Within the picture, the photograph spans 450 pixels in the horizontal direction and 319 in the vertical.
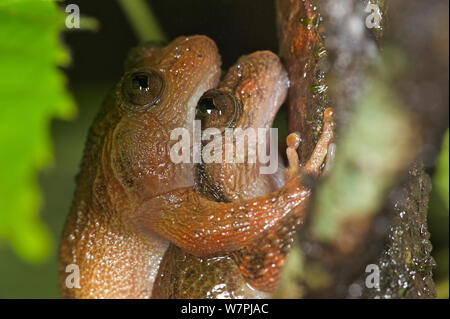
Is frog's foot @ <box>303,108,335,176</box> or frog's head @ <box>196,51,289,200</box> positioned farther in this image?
frog's head @ <box>196,51,289,200</box>

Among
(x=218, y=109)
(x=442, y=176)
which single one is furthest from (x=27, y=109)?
(x=442, y=176)

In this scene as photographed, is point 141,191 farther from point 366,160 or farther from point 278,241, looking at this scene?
point 366,160

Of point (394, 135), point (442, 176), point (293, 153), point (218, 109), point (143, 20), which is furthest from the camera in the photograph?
point (143, 20)

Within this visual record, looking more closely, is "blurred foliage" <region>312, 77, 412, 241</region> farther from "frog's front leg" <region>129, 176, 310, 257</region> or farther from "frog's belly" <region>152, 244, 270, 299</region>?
"frog's belly" <region>152, 244, 270, 299</region>

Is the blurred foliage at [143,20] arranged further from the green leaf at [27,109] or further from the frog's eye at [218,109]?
the green leaf at [27,109]

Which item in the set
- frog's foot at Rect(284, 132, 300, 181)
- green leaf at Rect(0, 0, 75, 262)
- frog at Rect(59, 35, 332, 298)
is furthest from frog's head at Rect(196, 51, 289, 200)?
green leaf at Rect(0, 0, 75, 262)

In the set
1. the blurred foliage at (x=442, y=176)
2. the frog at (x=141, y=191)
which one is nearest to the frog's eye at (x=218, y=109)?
the frog at (x=141, y=191)

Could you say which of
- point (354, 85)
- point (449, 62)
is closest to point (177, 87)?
point (354, 85)

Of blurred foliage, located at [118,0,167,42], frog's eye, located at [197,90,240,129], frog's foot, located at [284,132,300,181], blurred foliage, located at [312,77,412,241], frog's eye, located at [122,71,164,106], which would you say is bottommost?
blurred foliage, located at [312,77,412,241]
